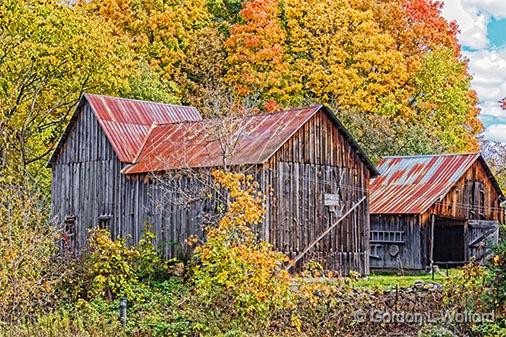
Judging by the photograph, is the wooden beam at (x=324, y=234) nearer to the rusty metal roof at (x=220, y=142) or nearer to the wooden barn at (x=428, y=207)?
the rusty metal roof at (x=220, y=142)

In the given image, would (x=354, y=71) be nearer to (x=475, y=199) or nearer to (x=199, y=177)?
(x=475, y=199)

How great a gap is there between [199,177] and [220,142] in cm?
151

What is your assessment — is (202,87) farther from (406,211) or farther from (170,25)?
(406,211)

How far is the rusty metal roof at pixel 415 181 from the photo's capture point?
1339 inches

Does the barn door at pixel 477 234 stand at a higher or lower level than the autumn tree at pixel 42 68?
lower

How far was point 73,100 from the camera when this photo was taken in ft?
115

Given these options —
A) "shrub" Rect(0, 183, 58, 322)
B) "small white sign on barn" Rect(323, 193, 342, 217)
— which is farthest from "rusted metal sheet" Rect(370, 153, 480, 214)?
"shrub" Rect(0, 183, 58, 322)

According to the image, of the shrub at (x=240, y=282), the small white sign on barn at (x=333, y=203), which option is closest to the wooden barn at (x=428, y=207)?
→ the small white sign on barn at (x=333, y=203)

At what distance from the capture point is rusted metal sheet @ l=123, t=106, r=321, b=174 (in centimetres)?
2534

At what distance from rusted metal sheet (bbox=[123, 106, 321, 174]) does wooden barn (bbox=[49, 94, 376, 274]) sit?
0.13 ft

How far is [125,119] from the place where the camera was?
30.3 meters

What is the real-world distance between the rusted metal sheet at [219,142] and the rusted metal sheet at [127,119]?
46 cm

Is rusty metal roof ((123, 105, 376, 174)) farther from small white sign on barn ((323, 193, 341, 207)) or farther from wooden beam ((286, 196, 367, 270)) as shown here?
small white sign on barn ((323, 193, 341, 207))

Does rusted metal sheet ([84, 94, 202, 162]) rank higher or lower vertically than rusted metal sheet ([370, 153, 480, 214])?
higher
